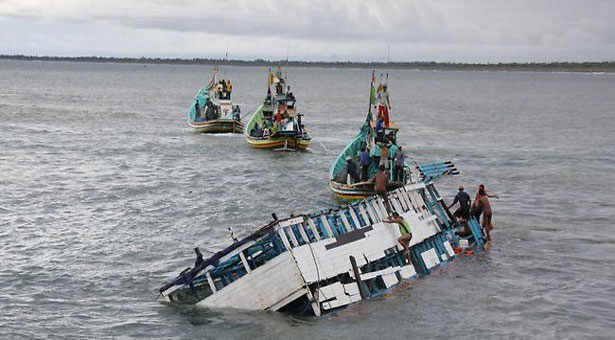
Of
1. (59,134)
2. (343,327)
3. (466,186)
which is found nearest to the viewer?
(343,327)

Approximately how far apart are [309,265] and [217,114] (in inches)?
1896

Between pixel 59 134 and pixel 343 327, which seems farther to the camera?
pixel 59 134

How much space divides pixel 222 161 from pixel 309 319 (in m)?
33.5

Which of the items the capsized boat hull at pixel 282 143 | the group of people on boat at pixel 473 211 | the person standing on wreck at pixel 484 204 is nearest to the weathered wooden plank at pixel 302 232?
the group of people on boat at pixel 473 211

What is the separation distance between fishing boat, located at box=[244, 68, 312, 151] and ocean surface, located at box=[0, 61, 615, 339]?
2.74 ft

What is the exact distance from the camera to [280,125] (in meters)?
55.3

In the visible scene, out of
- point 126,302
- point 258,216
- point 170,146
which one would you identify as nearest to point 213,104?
point 170,146

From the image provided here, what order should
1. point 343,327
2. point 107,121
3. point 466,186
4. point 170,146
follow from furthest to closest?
point 107,121 < point 170,146 < point 466,186 < point 343,327

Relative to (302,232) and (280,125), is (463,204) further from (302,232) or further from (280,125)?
(280,125)

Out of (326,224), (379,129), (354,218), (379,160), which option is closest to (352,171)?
(379,160)

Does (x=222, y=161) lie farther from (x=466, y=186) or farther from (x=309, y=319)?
(x=309, y=319)

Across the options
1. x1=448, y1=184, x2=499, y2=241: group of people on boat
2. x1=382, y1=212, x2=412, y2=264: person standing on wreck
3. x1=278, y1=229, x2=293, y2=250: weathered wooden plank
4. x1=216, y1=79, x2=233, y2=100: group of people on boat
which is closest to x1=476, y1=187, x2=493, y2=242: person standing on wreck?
x1=448, y1=184, x2=499, y2=241: group of people on boat

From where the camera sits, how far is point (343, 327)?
21.1 metres

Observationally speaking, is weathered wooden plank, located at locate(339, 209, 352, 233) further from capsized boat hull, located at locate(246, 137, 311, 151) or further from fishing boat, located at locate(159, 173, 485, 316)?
capsized boat hull, located at locate(246, 137, 311, 151)
